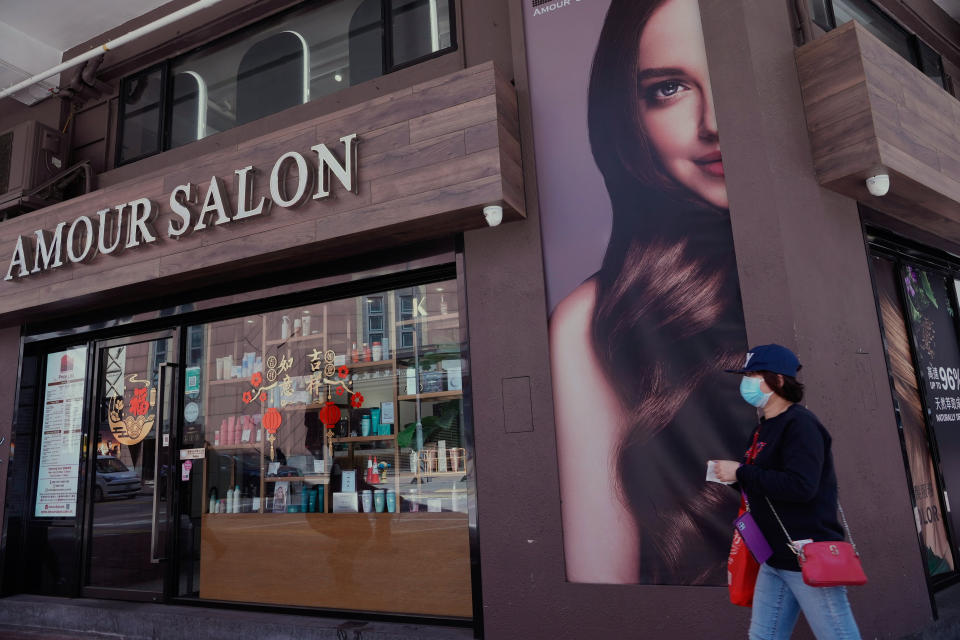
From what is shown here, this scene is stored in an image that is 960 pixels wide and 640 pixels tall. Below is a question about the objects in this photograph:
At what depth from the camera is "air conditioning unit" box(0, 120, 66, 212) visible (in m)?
6.41

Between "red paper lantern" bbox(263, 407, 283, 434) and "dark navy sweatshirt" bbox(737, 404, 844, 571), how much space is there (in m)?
3.90

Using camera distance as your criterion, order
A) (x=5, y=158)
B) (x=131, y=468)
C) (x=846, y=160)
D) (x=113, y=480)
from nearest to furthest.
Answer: (x=846, y=160), (x=131, y=468), (x=113, y=480), (x=5, y=158)

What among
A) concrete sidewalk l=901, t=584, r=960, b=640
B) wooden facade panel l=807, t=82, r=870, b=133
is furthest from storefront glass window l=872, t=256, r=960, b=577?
wooden facade panel l=807, t=82, r=870, b=133

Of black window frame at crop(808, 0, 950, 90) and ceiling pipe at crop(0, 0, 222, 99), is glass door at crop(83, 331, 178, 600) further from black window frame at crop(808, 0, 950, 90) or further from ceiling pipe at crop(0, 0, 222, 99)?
black window frame at crop(808, 0, 950, 90)

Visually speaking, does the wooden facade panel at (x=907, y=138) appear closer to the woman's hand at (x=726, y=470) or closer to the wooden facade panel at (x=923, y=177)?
the wooden facade panel at (x=923, y=177)

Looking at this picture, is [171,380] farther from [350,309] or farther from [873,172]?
[873,172]

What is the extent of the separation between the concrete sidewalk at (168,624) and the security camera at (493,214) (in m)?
2.55

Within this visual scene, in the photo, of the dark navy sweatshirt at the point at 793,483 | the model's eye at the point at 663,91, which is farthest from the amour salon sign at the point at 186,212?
the dark navy sweatshirt at the point at 793,483

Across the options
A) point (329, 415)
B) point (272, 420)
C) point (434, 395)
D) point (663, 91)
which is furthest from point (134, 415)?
point (663, 91)

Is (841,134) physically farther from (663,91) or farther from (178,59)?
(178,59)

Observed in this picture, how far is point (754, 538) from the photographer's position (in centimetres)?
258

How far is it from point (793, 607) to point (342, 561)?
3.25m

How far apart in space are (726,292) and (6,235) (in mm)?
6032

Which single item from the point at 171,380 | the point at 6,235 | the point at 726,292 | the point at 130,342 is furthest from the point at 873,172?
the point at 6,235
